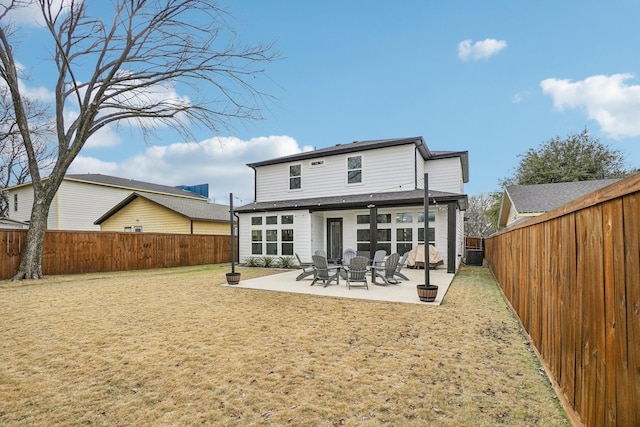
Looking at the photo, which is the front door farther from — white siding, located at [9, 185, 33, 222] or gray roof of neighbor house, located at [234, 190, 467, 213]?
white siding, located at [9, 185, 33, 222]

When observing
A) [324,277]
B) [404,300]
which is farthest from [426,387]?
[324,277]

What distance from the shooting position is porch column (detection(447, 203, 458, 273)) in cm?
1141

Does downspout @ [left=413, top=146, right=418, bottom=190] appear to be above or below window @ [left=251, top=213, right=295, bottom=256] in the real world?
above

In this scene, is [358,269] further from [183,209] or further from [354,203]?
[183,209]

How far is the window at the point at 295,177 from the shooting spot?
1609 centimetres

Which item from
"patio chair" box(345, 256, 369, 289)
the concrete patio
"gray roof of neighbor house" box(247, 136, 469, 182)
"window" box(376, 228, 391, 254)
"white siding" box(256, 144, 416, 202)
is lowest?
the concrete patio

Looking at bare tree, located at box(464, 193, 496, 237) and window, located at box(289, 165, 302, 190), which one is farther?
bare tree, located at box(464, 193, 496, 237)

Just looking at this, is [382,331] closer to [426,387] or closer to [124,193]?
[426,387]

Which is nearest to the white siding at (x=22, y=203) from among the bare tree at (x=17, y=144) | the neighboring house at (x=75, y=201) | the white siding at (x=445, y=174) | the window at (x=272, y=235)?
the neighboring house at (x=75, y=201)

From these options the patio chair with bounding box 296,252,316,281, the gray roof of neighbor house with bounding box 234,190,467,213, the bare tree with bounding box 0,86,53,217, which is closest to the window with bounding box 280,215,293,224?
the gray roof of neighbor house with bounding box 234,190,467,213

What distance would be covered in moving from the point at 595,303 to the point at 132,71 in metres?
14.9

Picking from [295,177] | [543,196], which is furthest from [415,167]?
[543,196]

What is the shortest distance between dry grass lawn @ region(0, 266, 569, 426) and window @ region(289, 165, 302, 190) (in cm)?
1012

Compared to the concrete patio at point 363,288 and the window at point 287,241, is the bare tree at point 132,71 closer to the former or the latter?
the window at point 287,241
